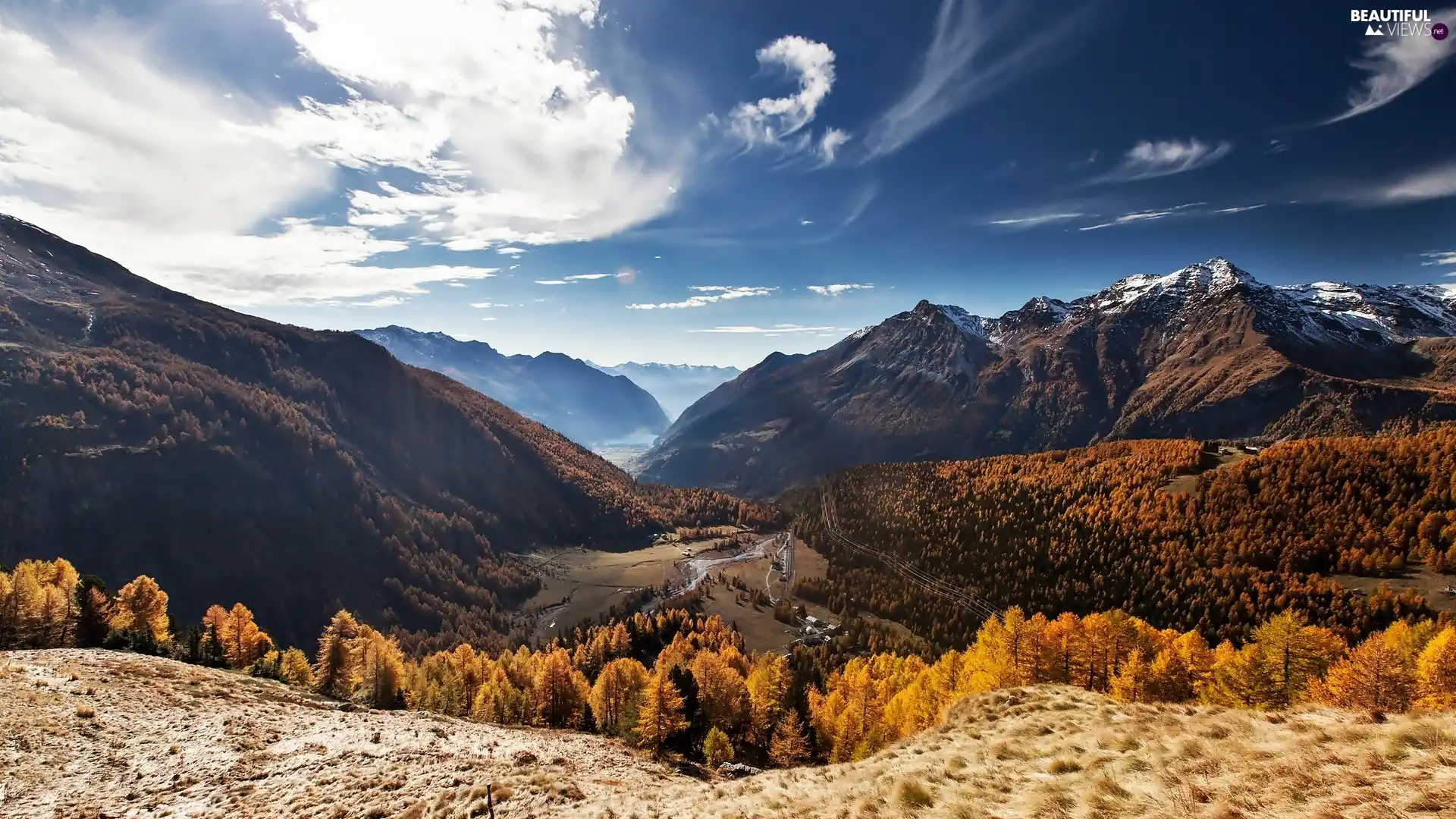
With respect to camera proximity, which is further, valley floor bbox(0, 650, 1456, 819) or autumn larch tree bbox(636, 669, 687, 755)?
autumn larch tree bbox(636, 669, 687, 755)

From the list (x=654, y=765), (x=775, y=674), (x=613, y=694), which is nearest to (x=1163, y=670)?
(x=775, y=674)

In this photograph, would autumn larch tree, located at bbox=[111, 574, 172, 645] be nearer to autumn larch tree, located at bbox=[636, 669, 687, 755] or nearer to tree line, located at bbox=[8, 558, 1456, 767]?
tree line, located at bbox=[8, 558, 1456, 767]

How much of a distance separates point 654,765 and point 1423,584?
642 feet

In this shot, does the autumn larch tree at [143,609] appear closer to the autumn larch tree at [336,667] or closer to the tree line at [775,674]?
the tree line at [775,674]

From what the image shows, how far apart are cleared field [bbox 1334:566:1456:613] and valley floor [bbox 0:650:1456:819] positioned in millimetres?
166306

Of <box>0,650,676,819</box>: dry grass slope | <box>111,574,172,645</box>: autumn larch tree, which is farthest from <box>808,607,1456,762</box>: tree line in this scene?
<box>111,574,172,645</box>: autumn larch tree

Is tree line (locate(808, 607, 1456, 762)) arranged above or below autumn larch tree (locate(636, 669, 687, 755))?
above

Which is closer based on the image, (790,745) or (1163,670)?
(1163,670)

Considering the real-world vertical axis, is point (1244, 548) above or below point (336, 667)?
above

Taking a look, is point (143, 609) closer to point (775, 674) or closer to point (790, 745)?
point (775, 674)

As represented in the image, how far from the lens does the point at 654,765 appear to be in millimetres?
56125

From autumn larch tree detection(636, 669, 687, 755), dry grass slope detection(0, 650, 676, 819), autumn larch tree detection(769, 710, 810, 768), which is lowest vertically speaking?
autumn larch tree detection(769, 710, 810, 768)

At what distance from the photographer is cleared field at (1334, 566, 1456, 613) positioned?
5089 inches

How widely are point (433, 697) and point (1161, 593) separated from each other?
180 metres
